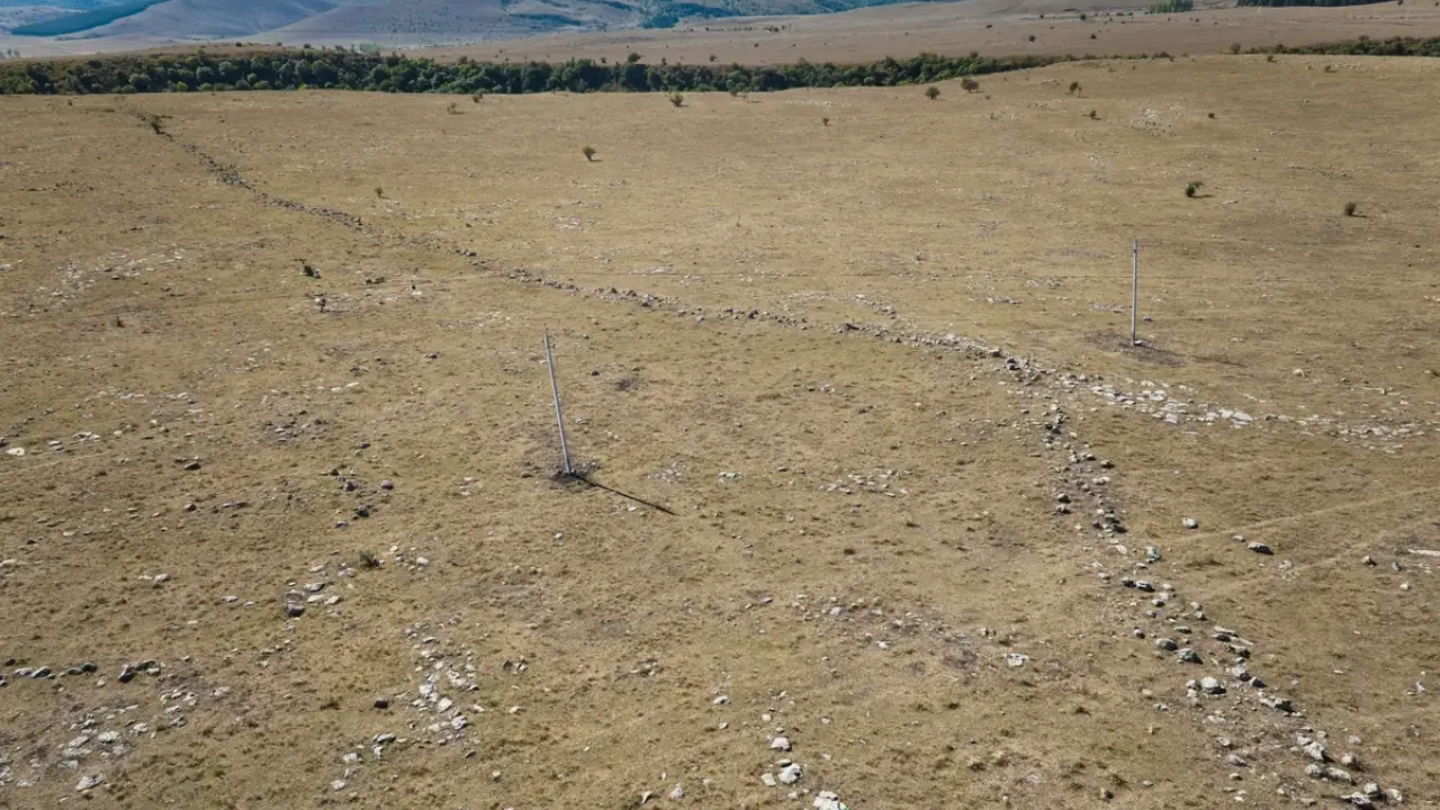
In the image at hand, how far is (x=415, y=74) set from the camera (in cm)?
8656

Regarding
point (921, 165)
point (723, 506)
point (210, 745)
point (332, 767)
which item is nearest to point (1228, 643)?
point (723, 506)

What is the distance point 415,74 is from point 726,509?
85.9 meters

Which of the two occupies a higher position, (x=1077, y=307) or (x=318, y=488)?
(x=1077, y=307)

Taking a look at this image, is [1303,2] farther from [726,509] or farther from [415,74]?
[726,509]

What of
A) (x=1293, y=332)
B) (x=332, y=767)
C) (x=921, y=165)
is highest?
(x=921, y=165)

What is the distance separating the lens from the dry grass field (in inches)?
372

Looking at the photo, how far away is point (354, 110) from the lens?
56.2 metres

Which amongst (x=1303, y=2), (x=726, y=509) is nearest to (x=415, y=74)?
(x=726, y=509)

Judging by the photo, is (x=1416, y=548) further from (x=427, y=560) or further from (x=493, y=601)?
(x=427, y=560)

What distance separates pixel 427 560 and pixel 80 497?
264 inches

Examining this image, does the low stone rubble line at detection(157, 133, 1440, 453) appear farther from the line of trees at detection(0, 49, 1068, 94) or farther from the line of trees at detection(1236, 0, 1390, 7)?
the line of trees at detection(1236, 0, 1390, 7)

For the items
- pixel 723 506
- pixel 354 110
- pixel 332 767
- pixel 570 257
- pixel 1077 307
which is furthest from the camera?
pixel 354 110

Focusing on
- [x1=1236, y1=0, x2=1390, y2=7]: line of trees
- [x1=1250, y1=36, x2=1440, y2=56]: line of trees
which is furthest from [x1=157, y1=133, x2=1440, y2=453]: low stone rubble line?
[x1=1236, y1=0, x2=1390, y2=7]: line of trees

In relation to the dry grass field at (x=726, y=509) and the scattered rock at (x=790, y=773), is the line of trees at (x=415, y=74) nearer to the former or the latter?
the dry grass field at (x=726, y=509)
